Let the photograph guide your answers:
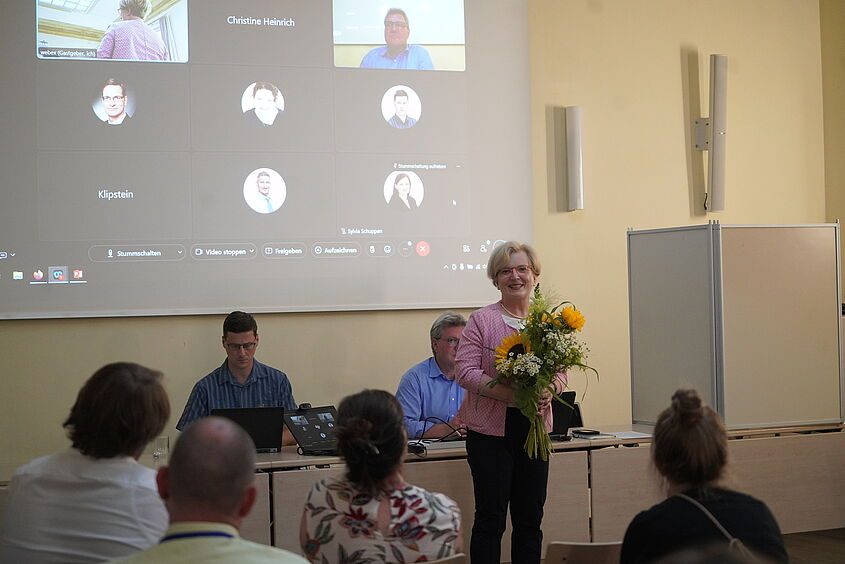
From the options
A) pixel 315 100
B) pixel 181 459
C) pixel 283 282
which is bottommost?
pixel 181 459

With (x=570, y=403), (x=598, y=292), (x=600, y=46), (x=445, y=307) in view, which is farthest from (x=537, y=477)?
(x=600, y=46)

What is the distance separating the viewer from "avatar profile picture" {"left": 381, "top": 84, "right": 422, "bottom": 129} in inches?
213

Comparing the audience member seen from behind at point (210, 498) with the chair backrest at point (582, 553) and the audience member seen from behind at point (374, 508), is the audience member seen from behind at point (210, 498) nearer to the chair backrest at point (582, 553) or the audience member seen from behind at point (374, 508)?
the audience member seen from behind at point (374, 508)

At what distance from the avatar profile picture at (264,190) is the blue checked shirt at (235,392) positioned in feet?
3.27

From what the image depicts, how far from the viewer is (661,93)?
19.9ft

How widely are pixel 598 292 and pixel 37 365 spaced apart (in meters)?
3.39

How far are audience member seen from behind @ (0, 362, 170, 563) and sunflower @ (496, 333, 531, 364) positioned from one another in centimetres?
165

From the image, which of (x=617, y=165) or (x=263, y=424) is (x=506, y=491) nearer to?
(x=263, y=424)

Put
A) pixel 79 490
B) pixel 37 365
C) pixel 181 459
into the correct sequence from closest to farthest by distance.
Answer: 1. pixel 181 459
2. pixel 79 490
3. pixel 37 365

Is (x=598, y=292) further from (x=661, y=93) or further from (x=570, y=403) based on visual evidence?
(x=570, y=403)

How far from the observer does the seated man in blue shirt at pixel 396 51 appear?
5379 mm

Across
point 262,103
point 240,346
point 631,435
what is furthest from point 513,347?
point 262,103

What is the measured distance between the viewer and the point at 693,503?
6.69ft

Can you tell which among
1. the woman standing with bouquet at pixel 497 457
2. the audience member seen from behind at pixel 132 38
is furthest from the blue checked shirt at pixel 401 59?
the woman standing with bouquet at pixel 497 457
